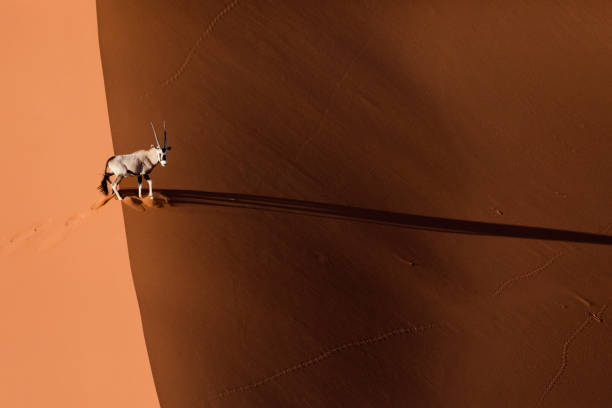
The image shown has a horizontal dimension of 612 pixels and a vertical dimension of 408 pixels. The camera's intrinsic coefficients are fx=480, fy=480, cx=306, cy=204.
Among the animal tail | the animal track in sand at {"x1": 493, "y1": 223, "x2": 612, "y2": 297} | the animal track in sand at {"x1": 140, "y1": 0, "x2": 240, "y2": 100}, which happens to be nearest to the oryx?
the animal tail

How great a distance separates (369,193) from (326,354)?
1.80 meters

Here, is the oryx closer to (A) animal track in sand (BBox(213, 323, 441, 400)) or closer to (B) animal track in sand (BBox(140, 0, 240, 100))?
(B) animal track in sand (BBox(140, 0, 240, 100))

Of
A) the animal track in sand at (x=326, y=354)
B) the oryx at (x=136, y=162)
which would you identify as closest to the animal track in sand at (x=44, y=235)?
the oryx at (x=136, y=162)

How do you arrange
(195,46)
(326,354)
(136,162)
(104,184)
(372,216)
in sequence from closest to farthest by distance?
(136,162) < (104,184) < (326,354) < (372,216) < (195,46)

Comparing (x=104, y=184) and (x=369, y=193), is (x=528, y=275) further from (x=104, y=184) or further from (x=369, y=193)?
(x=104, y=184)

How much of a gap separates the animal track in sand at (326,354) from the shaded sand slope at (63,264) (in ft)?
2.65

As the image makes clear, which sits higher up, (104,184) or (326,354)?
(104,184)

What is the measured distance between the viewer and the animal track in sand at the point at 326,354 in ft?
15.6

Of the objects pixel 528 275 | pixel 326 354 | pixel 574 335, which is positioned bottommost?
pixel 574 335

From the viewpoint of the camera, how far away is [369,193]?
5.39 metres

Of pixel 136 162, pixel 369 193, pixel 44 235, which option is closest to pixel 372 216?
pixel 369 193

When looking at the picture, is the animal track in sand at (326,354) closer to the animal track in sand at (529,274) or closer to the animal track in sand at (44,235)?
the animal track in sand at (529,274)

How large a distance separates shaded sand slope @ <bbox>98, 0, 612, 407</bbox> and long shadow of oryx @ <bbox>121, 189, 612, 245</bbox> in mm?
A: 57

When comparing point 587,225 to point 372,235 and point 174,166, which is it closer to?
point 372,235
